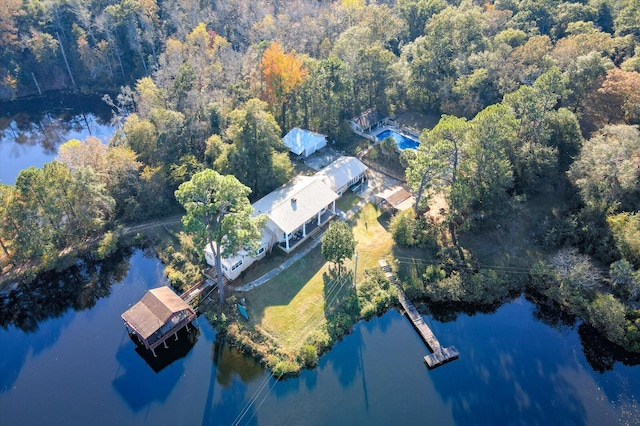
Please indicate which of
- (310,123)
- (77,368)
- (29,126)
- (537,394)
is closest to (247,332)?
(77,368)

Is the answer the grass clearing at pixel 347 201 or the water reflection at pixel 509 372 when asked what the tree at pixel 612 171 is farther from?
the grass clearing at pixel 347 201

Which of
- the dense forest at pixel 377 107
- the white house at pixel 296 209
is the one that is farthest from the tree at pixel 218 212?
the dense forest at pixel 377 107

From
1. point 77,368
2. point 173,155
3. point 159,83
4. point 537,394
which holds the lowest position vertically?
point 537,394

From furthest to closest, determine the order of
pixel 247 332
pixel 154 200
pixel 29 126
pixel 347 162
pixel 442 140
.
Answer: pixel 29 126, pixel 347 162, pixel 154 200, pixel 442 140, pixel 247 332

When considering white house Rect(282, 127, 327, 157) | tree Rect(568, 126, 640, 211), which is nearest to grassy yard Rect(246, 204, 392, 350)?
white house Rect(282, 127, 327, 157)

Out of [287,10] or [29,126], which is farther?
[287,10]

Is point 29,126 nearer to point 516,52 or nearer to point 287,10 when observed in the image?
point 287,10

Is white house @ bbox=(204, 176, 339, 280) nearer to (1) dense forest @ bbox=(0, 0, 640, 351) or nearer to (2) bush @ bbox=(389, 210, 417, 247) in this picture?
(1) dense forest @ bbox=(0, 0, 640, 351)
